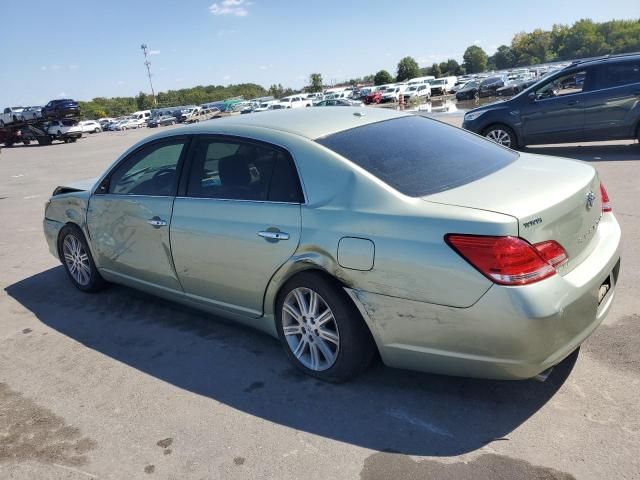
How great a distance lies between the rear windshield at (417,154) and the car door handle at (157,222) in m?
1.42

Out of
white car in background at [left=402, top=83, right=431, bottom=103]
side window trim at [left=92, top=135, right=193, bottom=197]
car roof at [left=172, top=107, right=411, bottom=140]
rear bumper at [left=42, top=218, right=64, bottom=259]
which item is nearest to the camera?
car roof at [left=172, top=107, right=411, bottom=140]

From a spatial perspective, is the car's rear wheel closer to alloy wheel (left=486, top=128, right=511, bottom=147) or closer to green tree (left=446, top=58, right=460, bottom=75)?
alloy wheel (left=486, top=128, right=511, bottom=147)

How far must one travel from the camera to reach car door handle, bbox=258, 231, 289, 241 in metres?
3.29

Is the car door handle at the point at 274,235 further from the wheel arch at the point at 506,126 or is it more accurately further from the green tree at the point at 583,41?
the green tree at the point at 583,41

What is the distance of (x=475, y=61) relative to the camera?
131m

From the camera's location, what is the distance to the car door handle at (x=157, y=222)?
161 inches

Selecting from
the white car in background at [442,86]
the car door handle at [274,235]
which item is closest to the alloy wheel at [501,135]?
the car door handle at [274,235]

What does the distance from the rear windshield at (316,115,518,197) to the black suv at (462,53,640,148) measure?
22.7ft

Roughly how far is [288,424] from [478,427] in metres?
1.00

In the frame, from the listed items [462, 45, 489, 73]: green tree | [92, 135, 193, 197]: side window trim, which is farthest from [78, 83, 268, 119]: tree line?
[92, 135, 193, 197]: side window trim

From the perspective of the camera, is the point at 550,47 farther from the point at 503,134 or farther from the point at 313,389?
the point at 313,389

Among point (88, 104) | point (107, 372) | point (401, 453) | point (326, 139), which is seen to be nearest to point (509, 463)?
point (401, 453)

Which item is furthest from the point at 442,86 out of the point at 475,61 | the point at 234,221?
the point at 475,61

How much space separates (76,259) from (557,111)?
8.52 metres
